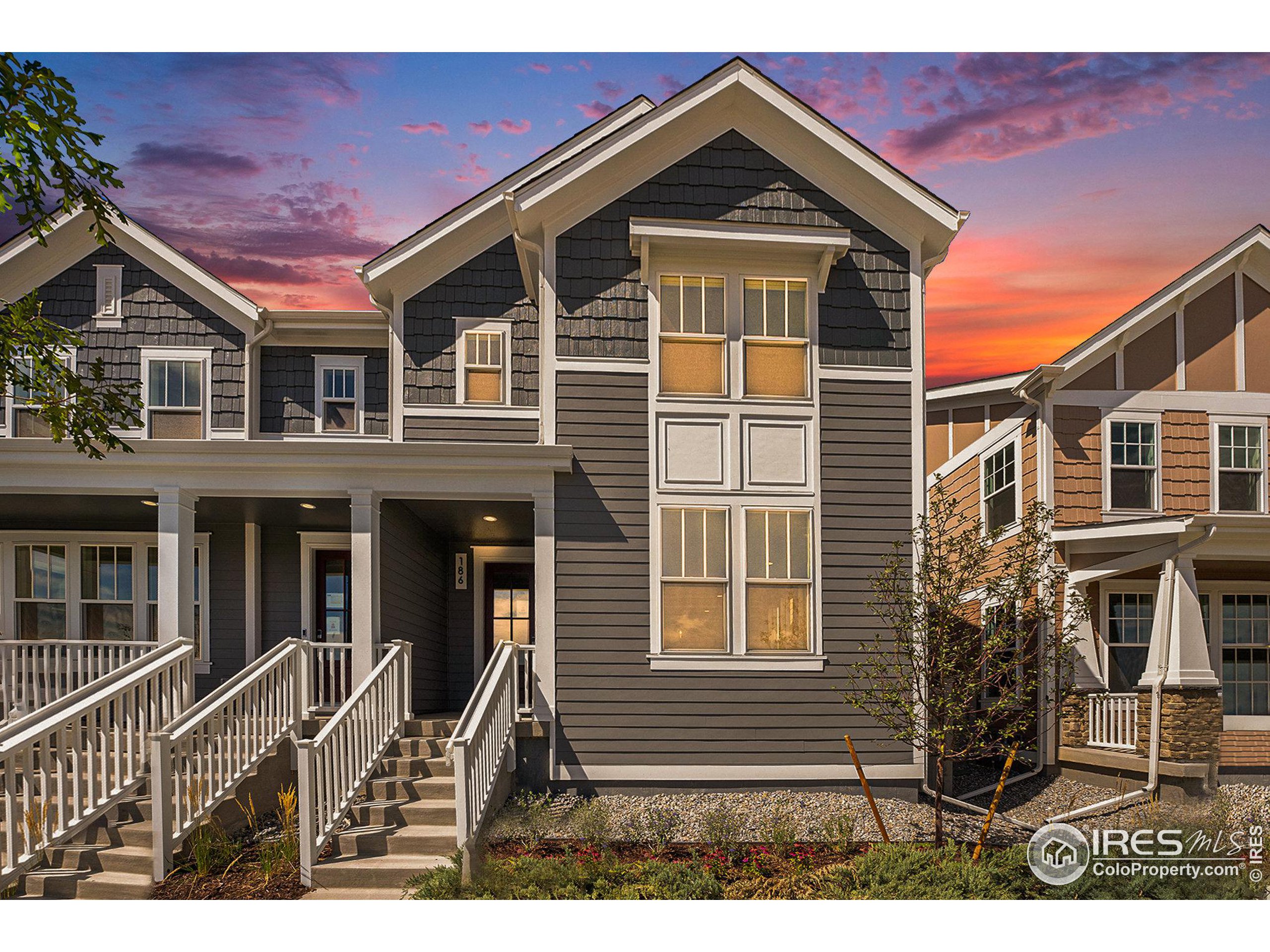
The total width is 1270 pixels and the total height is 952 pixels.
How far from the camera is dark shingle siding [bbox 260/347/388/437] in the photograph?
12625mm

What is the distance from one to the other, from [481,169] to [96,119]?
4929mm

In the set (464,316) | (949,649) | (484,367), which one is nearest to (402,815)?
(949,649)

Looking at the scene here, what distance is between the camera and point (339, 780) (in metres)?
7.61

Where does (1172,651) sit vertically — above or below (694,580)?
below

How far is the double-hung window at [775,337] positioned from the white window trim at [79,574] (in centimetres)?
695

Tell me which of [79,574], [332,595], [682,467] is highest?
[682,467]

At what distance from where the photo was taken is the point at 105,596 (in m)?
11.9

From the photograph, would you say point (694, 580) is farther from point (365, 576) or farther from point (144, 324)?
point (144, 324)

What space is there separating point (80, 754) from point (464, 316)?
20.8ft

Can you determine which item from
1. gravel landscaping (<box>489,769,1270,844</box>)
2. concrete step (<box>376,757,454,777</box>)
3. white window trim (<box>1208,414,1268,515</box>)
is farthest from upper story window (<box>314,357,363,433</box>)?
white window trim (<box>1208,414,1268,515</box>)

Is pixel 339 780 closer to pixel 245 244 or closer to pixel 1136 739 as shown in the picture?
pixel 1136 739

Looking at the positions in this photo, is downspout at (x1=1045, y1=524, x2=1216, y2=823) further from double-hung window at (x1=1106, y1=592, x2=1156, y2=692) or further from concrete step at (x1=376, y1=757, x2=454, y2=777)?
concrete step at (x1=376, y1=757, x2=454, y2=777)

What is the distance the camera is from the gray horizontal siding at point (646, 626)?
948cm
